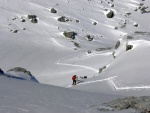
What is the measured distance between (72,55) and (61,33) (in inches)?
467

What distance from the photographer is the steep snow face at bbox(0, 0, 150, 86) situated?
3541cm

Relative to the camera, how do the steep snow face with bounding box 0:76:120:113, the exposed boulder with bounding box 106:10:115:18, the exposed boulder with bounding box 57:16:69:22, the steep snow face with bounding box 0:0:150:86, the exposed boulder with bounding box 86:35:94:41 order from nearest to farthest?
the steep snow face with bounding box 0:76:120:113 → the steep snow face with bounding box 0:0:150:86 → the exposed boulder with bounding box 86:35:94:41 → the exposed boulder with bounding box 57:16:69:22 → the exposed boulder with bounding box 106:10:115:18

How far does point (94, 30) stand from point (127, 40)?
86.0 feet

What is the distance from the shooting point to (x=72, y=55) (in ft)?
136

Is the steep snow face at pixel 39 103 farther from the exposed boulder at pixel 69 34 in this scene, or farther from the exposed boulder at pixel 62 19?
the exposed boulder at pixel 62 19

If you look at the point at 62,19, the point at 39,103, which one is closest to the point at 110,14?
the point at 62,19

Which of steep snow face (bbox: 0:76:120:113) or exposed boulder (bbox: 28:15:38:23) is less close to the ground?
exposed boulder (bbox: 28:15:38:23)

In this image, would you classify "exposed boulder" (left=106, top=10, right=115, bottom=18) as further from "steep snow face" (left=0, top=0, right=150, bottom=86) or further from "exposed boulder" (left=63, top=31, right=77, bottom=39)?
"exposed boulder" (left=63, top=31, right=77, bottom=39)

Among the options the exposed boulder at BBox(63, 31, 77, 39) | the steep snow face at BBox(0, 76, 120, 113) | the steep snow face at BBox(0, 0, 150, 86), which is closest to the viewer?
the steep snow face at BBox(0, 76, 120, 113)

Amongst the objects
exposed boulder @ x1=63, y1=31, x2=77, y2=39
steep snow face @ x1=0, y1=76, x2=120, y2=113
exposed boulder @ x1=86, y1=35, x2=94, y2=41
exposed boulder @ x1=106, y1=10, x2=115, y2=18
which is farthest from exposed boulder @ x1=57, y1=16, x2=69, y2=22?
steep snow face @ x1=0, y1=76, x2=120, y2=113

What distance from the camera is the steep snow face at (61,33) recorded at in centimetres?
3541

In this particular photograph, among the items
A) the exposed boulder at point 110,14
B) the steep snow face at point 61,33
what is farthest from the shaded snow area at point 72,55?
the exposed boulder at point 110,14

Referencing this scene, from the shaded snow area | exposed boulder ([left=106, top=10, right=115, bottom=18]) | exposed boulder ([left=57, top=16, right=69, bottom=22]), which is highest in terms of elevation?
exposed boulder ([left=106, top=10, right=115, bottom=18])

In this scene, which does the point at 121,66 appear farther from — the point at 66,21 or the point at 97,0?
the point at 97,0
